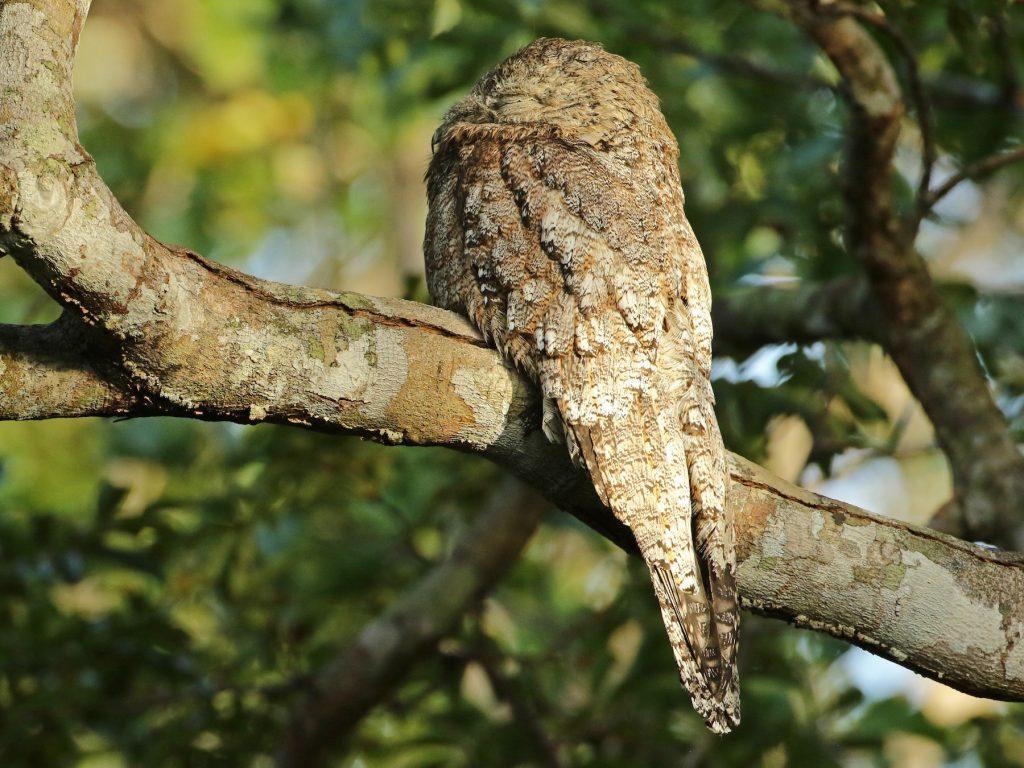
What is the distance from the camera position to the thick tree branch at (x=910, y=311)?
3328 millimetres

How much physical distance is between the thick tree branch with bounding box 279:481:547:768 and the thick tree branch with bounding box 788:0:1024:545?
150 cm

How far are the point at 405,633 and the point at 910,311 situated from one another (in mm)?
2244

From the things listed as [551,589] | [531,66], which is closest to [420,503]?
[551,589]

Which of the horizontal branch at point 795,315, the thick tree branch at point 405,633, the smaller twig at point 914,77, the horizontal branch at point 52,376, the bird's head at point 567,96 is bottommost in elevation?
the thick tree branch at point 405,633

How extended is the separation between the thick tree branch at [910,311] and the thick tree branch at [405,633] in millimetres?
1497

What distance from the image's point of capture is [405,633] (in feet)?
14.2

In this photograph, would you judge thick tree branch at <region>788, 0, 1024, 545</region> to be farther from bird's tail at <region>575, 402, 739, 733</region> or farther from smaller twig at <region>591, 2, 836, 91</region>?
bird's tail at <region>575, 402, 739, 733</region>

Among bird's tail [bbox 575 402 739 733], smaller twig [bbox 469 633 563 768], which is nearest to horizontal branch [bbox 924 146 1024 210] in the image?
bird's tail [bbox 575 402 739 733]

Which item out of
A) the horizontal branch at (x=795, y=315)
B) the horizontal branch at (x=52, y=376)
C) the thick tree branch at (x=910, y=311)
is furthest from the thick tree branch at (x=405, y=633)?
the horizontal branch at (x=52, y=376)

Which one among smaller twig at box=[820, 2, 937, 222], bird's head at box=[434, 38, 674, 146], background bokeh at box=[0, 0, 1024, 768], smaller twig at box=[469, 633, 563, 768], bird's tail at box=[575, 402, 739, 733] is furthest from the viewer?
smaller twig at box=[469, 633, 563, 768]

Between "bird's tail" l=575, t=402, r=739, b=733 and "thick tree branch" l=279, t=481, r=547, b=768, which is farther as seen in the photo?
"thick tree branch" l=279, t=481, r=547, b=768

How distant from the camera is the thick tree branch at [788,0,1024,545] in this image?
333 centimetres

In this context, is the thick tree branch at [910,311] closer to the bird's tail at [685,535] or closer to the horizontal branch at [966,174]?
the horizontal branch at [966,174]

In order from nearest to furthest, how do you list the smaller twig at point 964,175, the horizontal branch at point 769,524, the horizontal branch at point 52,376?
the horizontal branch at point 52,376, the horizontal branch at point 769,524, the smaller twig at point 964,175
